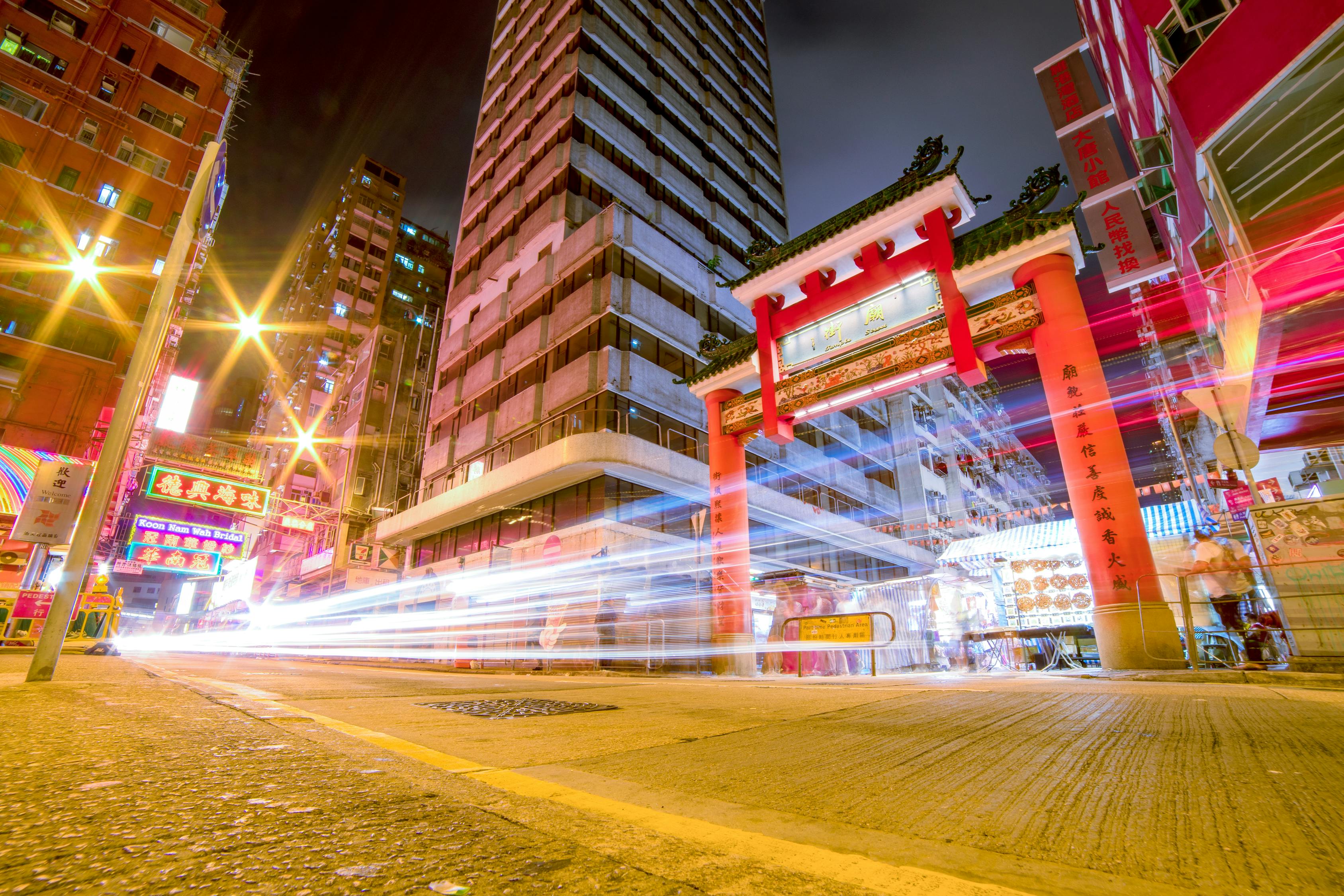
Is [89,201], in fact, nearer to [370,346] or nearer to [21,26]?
[21,26]

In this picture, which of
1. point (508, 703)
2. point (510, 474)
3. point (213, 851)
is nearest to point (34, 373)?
point (510, 474)

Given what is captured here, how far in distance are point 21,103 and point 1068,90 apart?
40.7 metres

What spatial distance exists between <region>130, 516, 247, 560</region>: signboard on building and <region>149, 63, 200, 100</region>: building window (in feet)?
77.4

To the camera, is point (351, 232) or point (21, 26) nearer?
point (21, 26)

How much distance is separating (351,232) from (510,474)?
5182cm

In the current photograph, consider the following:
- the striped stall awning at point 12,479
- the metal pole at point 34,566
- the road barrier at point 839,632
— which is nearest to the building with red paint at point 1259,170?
the road barrier at point 839,632

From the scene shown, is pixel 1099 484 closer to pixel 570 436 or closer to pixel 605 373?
pixel 570 436

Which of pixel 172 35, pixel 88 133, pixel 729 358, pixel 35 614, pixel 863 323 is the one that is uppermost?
pixel 172 35

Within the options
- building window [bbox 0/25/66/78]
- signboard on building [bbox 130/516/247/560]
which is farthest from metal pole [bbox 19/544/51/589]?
building window [bbox 0/25/66/78]

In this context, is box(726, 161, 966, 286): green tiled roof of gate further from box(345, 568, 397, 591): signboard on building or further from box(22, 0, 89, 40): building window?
box(22, 0, 89, 40): building window

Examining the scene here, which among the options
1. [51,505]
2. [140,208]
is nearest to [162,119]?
[140,208]

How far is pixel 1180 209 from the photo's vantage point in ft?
38.2

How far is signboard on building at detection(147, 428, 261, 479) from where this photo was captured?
81.1 ft

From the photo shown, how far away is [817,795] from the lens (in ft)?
4.71
